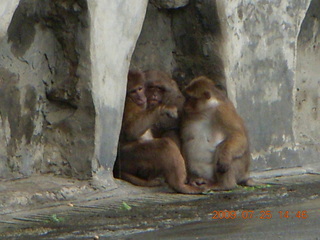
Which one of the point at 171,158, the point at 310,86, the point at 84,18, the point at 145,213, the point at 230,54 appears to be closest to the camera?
the point at 145,213

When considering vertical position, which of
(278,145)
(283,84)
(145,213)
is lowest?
(145,213)

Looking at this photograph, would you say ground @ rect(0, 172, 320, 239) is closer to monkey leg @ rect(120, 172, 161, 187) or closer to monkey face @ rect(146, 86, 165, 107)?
monkey leg @ rect(120, 172, 161, 187)

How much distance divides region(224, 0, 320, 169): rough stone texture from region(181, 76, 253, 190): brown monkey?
0.52 metres

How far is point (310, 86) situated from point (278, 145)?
4.80 ft

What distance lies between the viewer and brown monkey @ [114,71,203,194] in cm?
910

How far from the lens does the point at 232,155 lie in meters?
9.19

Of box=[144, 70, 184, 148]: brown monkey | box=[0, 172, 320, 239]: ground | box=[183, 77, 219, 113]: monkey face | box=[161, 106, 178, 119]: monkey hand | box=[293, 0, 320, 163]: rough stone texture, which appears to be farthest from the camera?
box=[293, 0, 320, 163]: rough stone texture

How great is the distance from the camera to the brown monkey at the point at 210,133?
9.30 metres

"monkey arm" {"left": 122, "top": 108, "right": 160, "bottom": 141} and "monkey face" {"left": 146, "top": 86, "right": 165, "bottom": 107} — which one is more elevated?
"monkey face" {"left": 146, "top": 86, "right": 165, "bottom": 107}

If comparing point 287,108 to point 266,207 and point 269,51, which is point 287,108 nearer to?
point 269,51

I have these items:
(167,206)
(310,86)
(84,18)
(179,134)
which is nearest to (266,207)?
(167,206)
